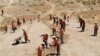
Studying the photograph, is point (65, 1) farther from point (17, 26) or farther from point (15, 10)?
point (17, 26)

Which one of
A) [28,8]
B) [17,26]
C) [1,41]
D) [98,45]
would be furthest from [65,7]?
[98,45]

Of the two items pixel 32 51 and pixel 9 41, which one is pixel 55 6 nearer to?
pixel 9 41

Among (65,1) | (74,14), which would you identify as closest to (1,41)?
(74,14)

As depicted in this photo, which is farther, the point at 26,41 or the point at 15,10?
the point at 15,10

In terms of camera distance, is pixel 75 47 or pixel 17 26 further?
pixel 17 26

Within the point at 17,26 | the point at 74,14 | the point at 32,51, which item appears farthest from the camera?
the point at 74,14

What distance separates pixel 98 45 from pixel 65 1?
36.0 meters

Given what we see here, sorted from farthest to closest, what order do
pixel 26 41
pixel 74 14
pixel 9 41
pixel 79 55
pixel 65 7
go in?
pixel 65 7 → pixel 74 14 → pixel 9 41 → pixel 26 41 → pixel 79 55

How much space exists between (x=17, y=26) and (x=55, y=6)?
70.7 ft

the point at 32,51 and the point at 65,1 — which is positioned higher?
the point at 65,1

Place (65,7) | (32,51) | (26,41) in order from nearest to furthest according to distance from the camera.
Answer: (32,51)
(26,41)
(65,7)

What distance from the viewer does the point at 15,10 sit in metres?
60.9

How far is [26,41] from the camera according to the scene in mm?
30531

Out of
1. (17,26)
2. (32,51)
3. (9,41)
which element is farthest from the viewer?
(17,26)
